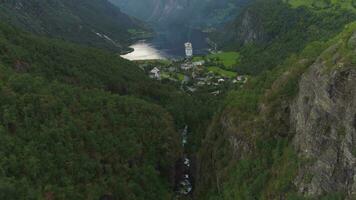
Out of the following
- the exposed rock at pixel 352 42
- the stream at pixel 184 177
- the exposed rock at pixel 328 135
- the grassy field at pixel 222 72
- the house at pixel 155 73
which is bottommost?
the stream at pixel 184 177

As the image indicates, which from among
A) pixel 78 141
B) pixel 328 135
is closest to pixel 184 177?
pixel 78 141

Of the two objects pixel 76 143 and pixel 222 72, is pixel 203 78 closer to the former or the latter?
pixel 222 72

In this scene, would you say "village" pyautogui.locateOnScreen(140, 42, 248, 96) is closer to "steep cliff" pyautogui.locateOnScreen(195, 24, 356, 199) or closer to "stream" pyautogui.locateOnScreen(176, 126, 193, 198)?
"stream" pyautogui.locateOnScreen(176, 126, 193, 198)

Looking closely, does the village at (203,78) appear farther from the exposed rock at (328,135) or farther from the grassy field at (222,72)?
the exposed rock at (328,135)

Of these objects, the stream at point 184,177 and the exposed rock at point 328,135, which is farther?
the stream at point 184,177

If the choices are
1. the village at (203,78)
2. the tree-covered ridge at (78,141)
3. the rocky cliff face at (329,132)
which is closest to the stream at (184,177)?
the tree-covered ridge at (78,141)

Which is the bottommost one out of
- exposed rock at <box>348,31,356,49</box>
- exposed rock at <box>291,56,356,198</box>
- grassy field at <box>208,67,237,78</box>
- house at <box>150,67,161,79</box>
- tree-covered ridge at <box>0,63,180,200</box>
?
house at <box>150,67,161,79</box>

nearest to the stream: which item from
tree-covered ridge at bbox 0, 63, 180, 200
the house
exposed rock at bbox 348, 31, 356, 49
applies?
tree-covered ridge at bbox 0, 63, 180, 200

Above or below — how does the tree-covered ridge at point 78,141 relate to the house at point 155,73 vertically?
above
